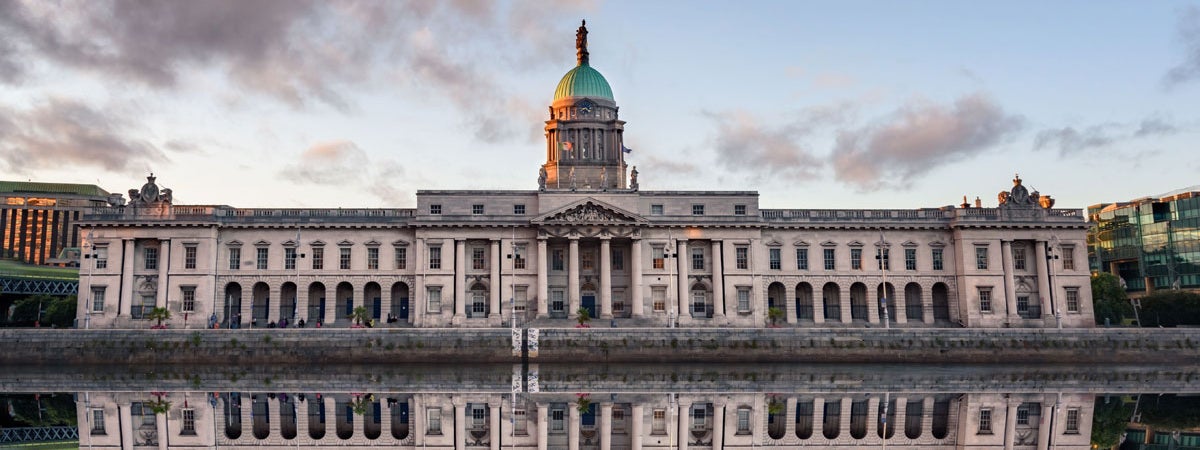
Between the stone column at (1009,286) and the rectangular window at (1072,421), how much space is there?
4178cm

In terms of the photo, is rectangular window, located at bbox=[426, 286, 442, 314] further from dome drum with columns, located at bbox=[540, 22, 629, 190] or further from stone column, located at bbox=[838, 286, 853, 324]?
stone column, located at bbox=[838, 286, 853, 324]

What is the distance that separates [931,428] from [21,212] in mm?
178772

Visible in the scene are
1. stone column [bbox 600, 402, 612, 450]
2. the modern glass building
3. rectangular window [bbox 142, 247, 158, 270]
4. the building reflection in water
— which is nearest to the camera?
the building reflection in water

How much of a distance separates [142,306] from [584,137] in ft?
124

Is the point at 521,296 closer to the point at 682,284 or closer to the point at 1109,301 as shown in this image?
the point at 682,284

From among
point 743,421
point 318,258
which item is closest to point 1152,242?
point 318,258

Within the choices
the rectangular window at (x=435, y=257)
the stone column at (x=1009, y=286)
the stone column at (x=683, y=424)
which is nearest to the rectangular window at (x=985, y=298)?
the stone column at (x=1009, y=286)

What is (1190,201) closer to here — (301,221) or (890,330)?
(890,330)

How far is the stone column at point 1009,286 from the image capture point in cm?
7719

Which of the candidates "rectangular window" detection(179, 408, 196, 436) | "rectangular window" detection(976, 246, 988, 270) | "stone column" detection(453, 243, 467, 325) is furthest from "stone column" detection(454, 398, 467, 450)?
"rectangular window" detection(976, 246, 988, 270)

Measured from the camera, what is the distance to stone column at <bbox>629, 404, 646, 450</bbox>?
3142 cm

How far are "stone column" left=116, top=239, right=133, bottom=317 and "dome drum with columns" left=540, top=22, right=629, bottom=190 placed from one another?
3249cm

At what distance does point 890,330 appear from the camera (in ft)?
213

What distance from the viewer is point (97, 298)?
7450cm
